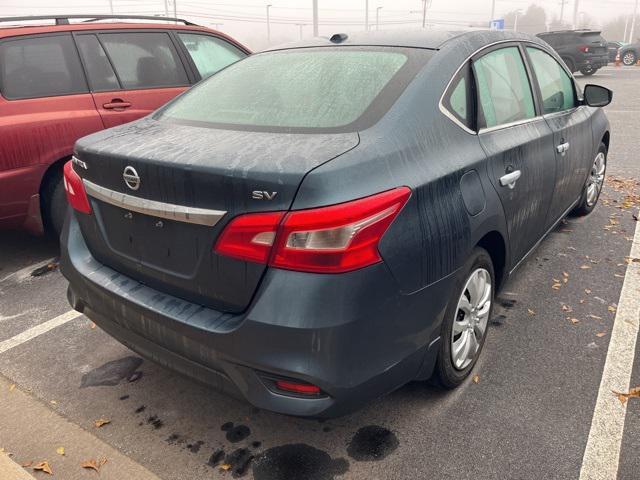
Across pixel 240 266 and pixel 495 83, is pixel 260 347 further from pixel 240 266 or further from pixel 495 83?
pixel 495 83

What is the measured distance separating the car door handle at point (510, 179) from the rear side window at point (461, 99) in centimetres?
31

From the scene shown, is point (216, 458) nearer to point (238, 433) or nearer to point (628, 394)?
point (238, 433)

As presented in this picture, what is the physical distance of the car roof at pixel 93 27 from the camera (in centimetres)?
411

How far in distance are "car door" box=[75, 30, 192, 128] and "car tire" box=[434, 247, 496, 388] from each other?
3158 millimetres

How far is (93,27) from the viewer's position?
177 inches

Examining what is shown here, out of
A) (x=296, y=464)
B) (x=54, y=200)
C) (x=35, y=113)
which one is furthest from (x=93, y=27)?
(x=296, y=464)

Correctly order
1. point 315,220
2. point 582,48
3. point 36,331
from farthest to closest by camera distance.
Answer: point 582,48 → point 36,331 → point 315,220

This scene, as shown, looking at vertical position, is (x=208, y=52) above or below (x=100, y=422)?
above

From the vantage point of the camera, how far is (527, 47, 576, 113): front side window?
351 cm

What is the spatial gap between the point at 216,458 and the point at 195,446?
0.41ft

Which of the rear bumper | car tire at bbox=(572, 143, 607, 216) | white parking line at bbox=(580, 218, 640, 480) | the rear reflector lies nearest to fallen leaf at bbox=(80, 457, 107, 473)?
the rear bumper

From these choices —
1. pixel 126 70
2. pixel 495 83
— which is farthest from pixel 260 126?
pixel 126 70

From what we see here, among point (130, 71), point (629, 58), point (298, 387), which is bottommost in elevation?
point (629, 58)

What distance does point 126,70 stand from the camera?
4.62m
